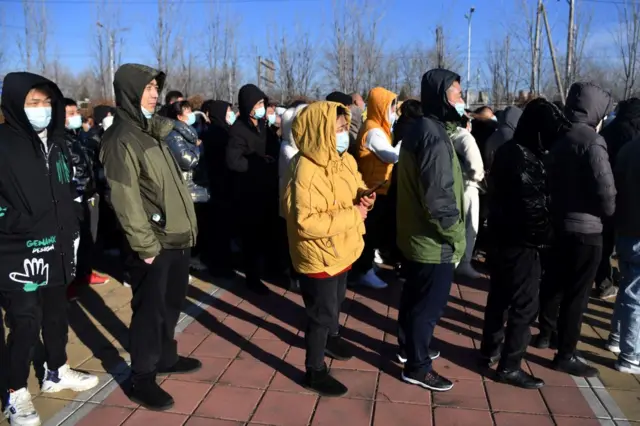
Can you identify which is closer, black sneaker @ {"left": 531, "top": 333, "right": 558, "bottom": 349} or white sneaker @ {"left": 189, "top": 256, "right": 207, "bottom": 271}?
black sneaker @ {"left": 531, "top": 333, "right": 558, "bottom": 349}

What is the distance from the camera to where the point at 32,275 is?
3043mm

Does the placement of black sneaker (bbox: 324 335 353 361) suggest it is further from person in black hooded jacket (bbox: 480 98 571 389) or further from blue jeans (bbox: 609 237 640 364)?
blue jeans (bbox: 609 237 640 364)

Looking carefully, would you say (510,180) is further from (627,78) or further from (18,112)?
(627,78)

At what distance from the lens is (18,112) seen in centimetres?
298

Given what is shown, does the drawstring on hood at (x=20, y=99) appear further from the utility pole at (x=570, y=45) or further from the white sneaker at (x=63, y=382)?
the utility pole at (x=570, y=45)

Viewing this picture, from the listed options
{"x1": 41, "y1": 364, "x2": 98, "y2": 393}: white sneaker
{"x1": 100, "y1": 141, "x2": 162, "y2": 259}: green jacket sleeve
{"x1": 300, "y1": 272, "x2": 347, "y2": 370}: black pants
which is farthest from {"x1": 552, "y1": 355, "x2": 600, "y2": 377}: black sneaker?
{"x1": 41, "y1": 364, "x2": 98, "y2": 393}: white sneaker

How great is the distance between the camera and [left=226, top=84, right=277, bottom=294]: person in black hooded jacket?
17.3 feet

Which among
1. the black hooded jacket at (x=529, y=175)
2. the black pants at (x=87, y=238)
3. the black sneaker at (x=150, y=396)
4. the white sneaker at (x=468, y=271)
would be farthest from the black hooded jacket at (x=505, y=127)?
the black pants at (x=87, y=238)

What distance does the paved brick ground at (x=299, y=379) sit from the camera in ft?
10.5

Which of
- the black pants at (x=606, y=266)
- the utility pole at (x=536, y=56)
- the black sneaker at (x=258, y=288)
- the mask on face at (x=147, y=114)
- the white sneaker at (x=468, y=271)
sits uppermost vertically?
the utility pole at (x=536, y=56)

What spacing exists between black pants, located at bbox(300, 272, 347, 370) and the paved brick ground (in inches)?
10.9

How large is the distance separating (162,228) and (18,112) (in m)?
1.01

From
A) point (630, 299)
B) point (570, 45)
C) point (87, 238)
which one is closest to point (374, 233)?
point (630, 299)

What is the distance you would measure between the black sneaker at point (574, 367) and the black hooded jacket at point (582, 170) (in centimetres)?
93
